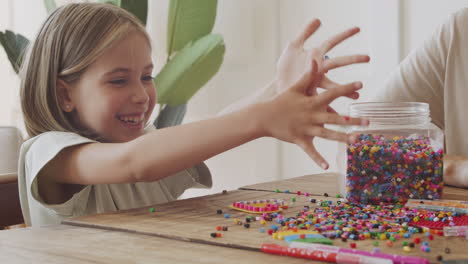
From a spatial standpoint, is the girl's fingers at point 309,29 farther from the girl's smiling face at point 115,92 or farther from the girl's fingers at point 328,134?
the girl's smiling face at point 115,92

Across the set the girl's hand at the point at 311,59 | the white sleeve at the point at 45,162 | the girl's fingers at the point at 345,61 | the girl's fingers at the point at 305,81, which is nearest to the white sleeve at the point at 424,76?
the girl's hand at the point at 311,59

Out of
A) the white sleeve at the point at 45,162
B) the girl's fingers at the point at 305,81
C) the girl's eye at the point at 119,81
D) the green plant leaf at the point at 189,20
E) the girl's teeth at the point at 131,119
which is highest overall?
the green plant leaf at the point at 189,20

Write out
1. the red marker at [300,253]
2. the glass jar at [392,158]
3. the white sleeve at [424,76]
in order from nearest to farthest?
the red marker at [300,253], the glass jar at [392,158], the white sleeve at [424,76]

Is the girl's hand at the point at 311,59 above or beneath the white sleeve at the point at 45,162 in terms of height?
above

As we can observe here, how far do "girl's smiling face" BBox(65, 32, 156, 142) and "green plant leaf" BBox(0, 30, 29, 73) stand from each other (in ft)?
3.55

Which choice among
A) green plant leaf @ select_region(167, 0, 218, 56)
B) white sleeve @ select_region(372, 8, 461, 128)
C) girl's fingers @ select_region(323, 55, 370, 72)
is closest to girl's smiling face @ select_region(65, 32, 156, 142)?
girl's fingers @ select_region(323, 55, 370, 72)

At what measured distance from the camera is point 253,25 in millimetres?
2844

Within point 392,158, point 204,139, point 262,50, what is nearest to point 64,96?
point 204,139

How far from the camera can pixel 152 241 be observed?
2.08 feet

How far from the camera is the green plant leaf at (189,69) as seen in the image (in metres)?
2.38

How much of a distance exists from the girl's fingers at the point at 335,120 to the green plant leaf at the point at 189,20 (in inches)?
68.6

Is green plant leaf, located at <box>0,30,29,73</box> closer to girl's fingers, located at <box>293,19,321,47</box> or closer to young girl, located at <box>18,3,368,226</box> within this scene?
young girl, located at <box>18,3,368,226</box>

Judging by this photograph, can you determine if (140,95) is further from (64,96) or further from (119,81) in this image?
(64,96)

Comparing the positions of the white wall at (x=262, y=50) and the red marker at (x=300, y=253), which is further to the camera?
the white wall at (x=262, y=50)
